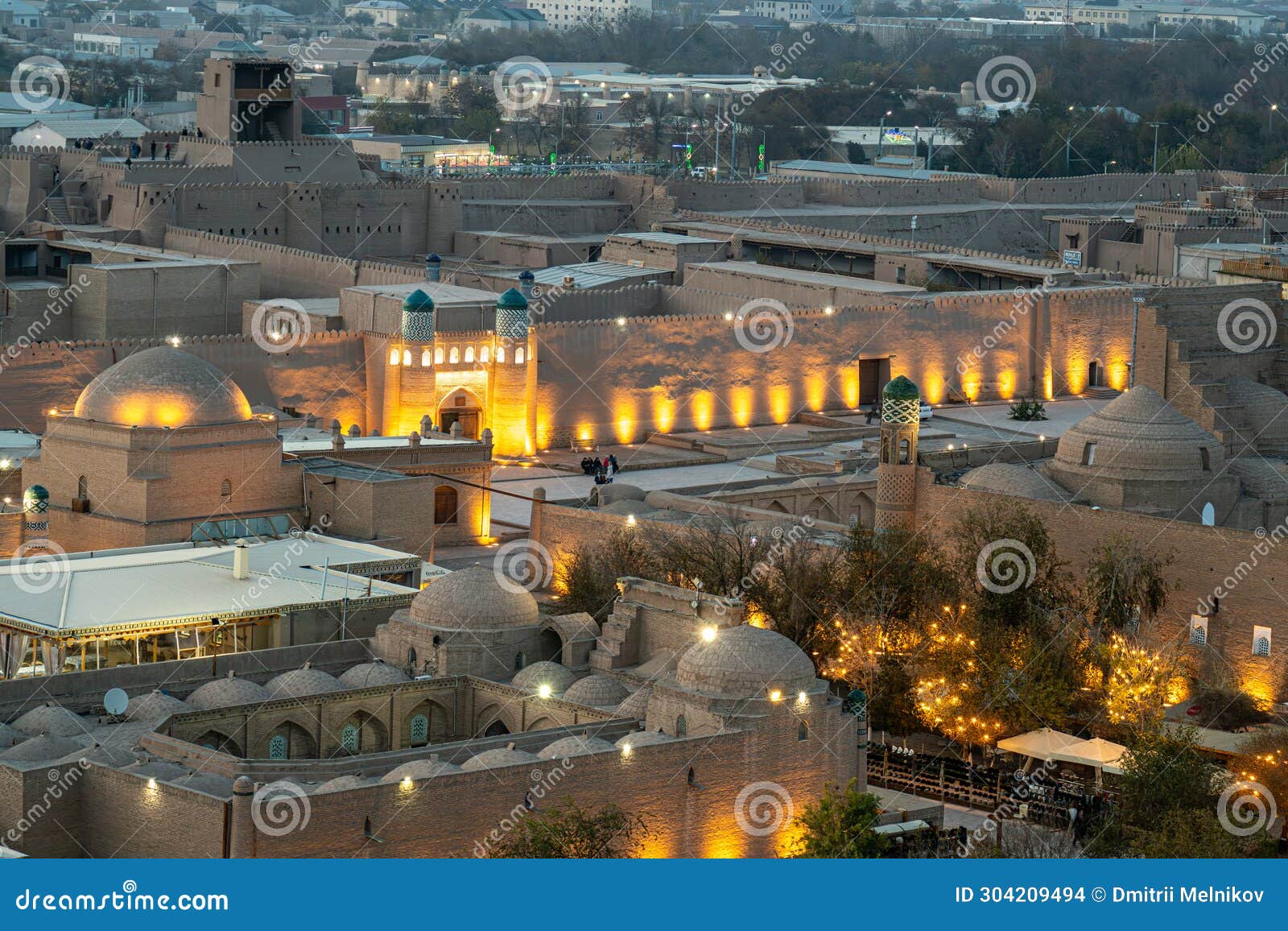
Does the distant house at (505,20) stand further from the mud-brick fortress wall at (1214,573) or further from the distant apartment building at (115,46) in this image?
the mud-brick fortress wall at (1214,573)

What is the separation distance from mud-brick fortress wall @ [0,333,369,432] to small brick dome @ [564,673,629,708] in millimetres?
16729

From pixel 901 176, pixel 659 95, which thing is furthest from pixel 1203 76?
pixel 901 176

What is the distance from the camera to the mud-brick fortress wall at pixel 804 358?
5591cm

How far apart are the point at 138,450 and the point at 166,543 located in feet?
4.47

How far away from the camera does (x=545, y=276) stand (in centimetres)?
6531

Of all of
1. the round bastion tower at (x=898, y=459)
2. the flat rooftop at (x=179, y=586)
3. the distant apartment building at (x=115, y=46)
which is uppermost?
the distant apartment building at (x=115, y=46)

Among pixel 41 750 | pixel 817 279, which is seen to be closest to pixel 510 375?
pixel 817 279

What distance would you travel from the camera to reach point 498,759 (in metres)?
33.6

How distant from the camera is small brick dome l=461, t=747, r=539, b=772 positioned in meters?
33.2

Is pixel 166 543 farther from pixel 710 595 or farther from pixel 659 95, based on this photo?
pixel 659 95

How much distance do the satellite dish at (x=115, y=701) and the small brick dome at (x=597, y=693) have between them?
4.90 meters

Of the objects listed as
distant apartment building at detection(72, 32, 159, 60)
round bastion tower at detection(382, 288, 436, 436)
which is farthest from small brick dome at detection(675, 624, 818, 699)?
distant apartment building at detection(72, 32, 159, 60)

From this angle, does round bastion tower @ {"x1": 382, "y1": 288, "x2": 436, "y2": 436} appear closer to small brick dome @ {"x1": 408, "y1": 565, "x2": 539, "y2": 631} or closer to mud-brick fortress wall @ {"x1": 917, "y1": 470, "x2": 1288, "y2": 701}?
mud-brick fortress wall @ {"x1": 917, "y1": 470, "x2": 1288, "y2": 701}

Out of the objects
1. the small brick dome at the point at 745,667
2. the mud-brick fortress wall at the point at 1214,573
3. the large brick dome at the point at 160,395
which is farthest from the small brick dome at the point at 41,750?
the mud-brick fortress wall at the point at 1214,573
